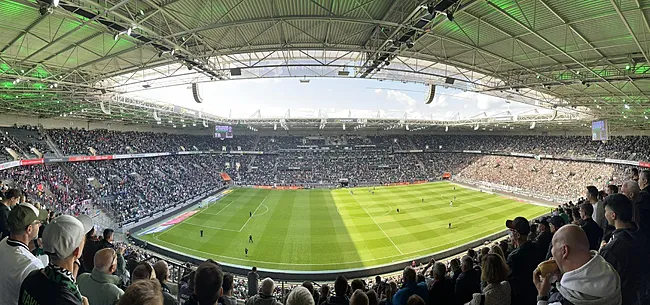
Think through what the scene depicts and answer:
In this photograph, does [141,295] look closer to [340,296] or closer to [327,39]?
[340,296]

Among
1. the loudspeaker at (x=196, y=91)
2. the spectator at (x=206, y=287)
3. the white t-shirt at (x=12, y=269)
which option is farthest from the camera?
the loudspeaker at (x=196, y=91)

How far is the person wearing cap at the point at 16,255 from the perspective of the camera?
2.25 m

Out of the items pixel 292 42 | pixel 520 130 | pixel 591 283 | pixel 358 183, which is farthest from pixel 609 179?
pixel 591 283

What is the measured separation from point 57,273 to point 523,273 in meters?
5.06

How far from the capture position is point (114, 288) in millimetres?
2717

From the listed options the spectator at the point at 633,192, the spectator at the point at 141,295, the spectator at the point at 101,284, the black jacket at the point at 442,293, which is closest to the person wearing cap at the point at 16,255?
the spectator at the point at 101,284

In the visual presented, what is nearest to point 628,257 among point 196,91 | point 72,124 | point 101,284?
point 101,284

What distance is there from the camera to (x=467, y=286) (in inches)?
161

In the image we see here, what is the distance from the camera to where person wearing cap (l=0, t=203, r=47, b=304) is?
2246 millimetres

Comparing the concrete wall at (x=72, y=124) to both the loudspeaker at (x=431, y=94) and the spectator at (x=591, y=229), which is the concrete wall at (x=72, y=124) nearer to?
the loudspeaker at (x=431, y=94)

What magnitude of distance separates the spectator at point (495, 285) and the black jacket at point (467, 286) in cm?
101

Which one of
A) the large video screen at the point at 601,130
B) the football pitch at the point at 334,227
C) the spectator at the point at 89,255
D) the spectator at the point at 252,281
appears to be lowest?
the football pitch at the point at 334,227

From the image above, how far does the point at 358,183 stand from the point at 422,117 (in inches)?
617

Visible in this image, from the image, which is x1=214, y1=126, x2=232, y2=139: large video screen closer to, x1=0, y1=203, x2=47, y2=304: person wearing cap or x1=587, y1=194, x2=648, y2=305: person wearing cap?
x1=0, y1=203, x2=47, y2=304: person wearing cap
